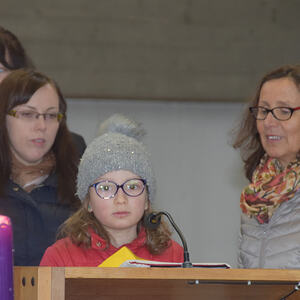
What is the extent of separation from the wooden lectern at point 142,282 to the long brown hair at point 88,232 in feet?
2.60

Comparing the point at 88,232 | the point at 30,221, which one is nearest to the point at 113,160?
the point at 88,232

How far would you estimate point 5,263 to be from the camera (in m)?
1.40

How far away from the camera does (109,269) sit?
1.58 metres

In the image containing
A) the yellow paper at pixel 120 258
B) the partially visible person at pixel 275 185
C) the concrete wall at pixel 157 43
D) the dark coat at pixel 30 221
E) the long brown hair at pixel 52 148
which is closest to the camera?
the yellow paper at pixel 120 258

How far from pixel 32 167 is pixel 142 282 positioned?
1364 mm

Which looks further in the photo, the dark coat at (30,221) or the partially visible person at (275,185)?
the dark coat at (30,221)

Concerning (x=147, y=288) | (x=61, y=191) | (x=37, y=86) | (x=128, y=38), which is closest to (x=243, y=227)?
(x=61, y=191)

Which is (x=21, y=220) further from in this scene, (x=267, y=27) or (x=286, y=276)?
(x=267, y=27)

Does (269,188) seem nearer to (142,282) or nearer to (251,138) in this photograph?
(251,138)

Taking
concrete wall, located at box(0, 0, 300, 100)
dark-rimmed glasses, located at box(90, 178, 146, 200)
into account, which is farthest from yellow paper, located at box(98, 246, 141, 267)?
concrete wall, located at box(0, 0, 300, 100)

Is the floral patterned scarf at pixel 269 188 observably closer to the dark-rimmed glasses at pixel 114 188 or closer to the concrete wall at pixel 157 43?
the dark-rimmed glasses at pixel 114 188

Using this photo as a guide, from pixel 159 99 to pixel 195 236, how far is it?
0.92 metres

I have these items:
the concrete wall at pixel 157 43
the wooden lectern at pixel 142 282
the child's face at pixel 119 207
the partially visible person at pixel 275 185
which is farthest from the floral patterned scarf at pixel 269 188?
the concrete wall at pixel 157 43

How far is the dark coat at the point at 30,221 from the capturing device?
8.96ft
